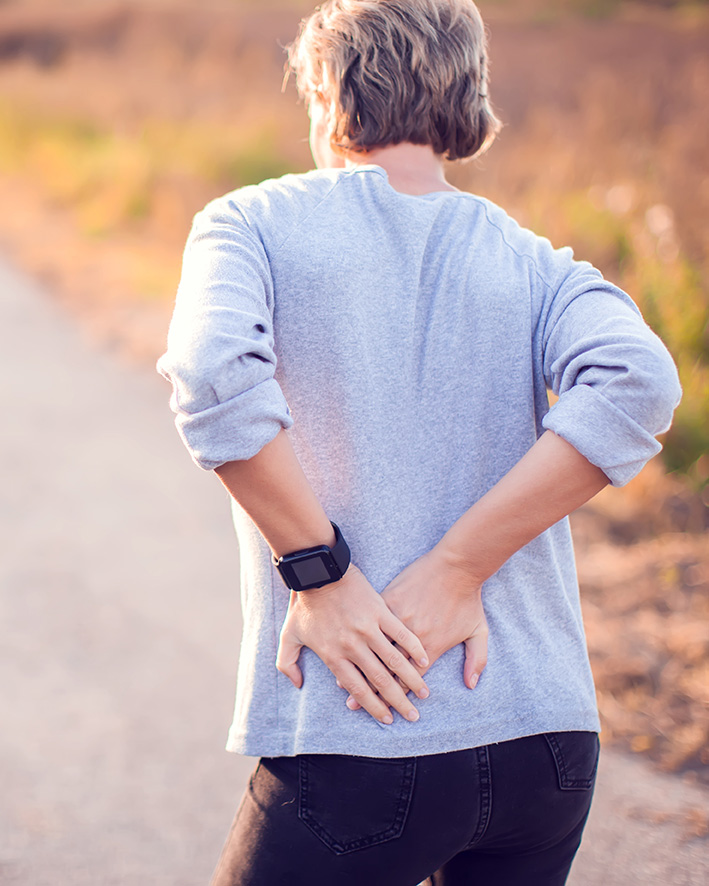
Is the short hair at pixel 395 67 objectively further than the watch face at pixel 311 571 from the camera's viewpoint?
Yes

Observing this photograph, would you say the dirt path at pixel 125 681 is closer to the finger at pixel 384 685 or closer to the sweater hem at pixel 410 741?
the sweater hem at pixel 410 741

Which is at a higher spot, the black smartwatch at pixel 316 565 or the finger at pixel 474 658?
the black smartwatch at pixel 316 565

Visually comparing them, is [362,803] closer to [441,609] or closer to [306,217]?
[441,609]

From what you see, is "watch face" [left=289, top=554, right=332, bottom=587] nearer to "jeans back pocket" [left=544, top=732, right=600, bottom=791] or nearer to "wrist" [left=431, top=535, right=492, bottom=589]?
"wrist" [left=431, top=535, right=492, bottom=589]

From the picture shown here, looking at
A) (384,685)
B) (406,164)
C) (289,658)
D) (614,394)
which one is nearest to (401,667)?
(384,685)

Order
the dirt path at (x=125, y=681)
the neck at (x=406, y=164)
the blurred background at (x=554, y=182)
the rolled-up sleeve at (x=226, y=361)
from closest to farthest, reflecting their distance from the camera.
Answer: the rolled-up sleeve at (x=226, y=361)
the neck at (x=406, y=164)
the dirt path at (x=125, y=681)
the blurred background at (x=554, y=182)

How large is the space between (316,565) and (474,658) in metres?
0.25

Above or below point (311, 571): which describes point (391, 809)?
below

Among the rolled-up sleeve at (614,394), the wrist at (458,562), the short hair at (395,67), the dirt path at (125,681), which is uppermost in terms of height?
the short hair at (395,67)

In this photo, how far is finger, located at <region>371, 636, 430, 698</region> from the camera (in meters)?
1.08

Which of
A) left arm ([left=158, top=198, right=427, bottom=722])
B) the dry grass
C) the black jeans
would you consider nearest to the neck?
left arm ([left=158, top=198, right=427, bottom=722])

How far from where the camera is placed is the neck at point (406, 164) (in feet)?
4.01

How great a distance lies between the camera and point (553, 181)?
7051 mm

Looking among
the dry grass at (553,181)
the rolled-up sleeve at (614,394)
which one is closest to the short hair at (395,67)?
the rolled-up sleeve at (614,394)
